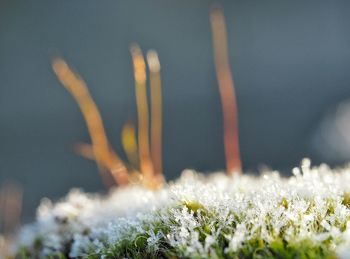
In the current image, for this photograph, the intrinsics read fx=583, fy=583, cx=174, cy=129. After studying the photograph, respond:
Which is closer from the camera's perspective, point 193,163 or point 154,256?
point 154,256

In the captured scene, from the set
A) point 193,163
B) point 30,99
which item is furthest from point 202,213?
point 30,99

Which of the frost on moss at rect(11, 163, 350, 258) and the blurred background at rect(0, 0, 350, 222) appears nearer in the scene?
the frost on moss at rect(11, 163, 350, 258)

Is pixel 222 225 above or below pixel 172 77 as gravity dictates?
below

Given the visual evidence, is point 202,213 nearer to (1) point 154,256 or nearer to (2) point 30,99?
(1) point 154,256

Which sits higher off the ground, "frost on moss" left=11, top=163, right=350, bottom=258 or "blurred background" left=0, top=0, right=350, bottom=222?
"blurred background" left=0, top=0, right=350, bottom=222

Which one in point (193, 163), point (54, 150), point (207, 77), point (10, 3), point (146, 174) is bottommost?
point (146, 174)
